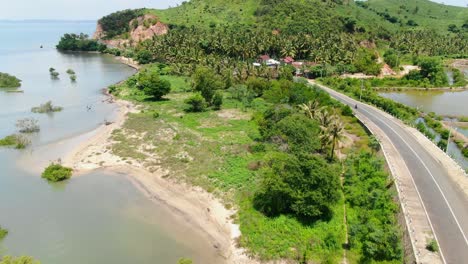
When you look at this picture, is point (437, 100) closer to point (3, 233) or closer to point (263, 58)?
point (263, 58)

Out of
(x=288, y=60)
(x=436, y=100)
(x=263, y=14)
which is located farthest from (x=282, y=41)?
(x=436, y=100)

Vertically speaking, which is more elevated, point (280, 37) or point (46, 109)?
point (280, 37)

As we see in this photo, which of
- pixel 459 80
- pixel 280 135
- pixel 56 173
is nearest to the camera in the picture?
pixel 56 173

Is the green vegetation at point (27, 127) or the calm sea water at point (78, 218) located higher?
the green vegetation at point (27, 127)

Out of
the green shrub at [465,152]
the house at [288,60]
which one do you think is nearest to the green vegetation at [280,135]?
the house at [288,60]

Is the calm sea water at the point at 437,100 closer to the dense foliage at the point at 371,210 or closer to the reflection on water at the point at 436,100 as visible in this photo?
the reflection on water at the point at 436,100
